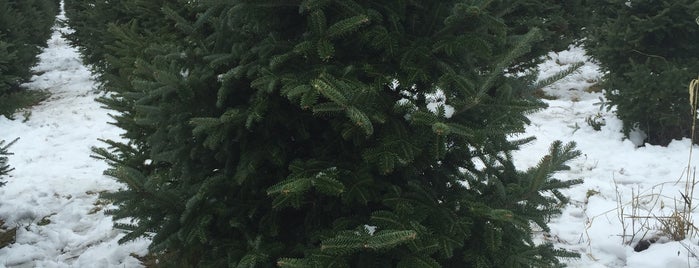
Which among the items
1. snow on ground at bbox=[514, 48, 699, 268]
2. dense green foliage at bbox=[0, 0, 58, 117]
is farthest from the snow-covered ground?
dense green foliage at bbox=[0, 0, 58, 117]

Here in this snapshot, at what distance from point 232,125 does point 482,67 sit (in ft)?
5.00

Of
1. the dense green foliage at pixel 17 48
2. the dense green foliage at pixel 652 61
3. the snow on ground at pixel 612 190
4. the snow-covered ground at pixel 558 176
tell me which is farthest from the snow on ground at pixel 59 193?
the dense green foliage at pixel 652 61

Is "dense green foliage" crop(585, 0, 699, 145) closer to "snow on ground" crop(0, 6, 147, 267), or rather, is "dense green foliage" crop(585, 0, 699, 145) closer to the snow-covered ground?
the snow-covered ground

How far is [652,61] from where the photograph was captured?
6.66 meters

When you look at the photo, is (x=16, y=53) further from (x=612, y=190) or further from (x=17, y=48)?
(x=612, y=190)

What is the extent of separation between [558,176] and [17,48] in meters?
8.89

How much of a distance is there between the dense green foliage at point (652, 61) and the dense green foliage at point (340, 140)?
449cm

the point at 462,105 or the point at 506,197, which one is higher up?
the point at 462,105

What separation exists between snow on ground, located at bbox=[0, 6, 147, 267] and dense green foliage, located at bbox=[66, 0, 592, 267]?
182 cm

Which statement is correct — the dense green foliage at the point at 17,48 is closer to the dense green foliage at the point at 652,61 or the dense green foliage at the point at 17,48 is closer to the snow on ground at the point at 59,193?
the snow on ground at the point at 59,193

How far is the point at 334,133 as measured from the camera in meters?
2.79

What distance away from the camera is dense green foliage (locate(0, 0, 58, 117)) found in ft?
14.7

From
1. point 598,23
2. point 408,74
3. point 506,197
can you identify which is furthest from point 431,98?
point 598,23

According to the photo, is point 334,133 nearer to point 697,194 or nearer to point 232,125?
point 232,125
